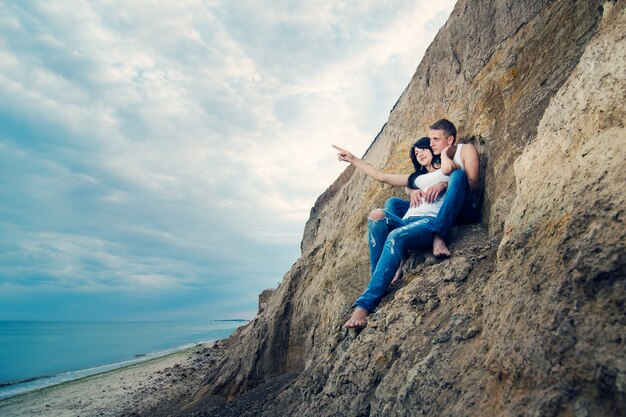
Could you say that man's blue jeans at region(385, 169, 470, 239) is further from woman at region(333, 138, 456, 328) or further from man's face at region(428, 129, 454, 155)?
man's face at region(428, 129, 454, 155)

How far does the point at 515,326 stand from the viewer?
7.62 feet

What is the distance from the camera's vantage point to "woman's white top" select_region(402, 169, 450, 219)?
14.9 feet

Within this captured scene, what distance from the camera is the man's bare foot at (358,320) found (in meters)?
4.13

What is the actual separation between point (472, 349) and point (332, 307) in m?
4.01

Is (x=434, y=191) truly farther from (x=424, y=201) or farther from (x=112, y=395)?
(x=112, y=395)

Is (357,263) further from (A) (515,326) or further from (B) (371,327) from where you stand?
(A) (515,326)

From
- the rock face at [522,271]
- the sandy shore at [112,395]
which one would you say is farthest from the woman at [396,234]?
the sandy shore at [112,395]

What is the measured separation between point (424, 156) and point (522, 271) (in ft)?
9.55

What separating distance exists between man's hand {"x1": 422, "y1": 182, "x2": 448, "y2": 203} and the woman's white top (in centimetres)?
6

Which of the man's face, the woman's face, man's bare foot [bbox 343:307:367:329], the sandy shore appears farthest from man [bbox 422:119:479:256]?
the sandy shore

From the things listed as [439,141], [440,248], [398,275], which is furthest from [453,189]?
[398,275]

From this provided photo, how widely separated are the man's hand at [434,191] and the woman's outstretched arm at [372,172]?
0.74 meters

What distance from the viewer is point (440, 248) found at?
4.18 meters

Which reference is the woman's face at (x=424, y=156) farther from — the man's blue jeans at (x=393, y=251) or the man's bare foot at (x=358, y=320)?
the man's bare foot at (x=358, y=320)
